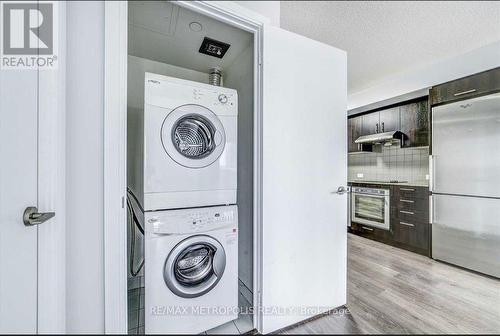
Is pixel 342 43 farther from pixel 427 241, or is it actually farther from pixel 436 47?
pixel 427 241

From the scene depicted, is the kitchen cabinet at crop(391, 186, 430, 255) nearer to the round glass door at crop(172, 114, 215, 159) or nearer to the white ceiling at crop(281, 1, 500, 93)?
the white ceiling at crop(281, 1, 500, 93)

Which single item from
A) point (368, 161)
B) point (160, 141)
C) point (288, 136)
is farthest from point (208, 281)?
point (368, 161)

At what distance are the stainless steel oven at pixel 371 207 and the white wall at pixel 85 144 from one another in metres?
3.23

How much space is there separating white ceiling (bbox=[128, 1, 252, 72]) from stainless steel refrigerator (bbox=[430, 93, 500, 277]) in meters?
2.36

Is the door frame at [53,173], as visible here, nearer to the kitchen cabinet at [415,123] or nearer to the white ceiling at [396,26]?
the white ceiling at [396,26]

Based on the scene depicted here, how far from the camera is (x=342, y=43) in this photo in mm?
1524

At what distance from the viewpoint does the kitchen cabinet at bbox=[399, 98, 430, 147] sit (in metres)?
2.84

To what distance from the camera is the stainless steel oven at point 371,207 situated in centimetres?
299

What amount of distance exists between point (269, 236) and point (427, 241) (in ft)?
7.72

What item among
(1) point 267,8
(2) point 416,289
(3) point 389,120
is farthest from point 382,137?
(1) point 267,8

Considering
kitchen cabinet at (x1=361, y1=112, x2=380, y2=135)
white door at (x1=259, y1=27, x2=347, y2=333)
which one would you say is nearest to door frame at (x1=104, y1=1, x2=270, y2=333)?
white door at (x1=259, y1=27, x2=347, y2=333)

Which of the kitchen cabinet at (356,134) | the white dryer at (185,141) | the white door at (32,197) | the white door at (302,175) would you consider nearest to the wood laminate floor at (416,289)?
the white door at (302,175)

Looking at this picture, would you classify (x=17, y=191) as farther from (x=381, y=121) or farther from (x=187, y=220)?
(x=381, y=121)

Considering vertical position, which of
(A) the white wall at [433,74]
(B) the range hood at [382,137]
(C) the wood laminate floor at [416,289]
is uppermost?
(A) the white wall at [433,74]
